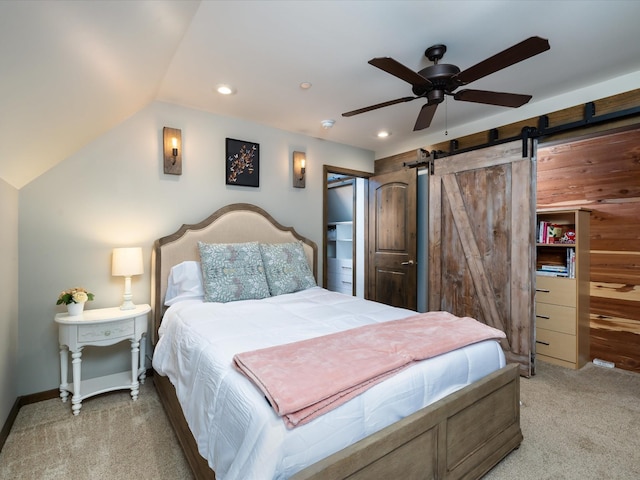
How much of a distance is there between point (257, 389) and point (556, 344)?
3314 mm

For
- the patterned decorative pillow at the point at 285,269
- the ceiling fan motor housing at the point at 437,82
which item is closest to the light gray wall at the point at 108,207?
the patterned decorative pillow at the point at 285,269

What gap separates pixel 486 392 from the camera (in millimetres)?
1601

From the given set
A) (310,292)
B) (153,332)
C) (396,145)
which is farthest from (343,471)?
(396,145)

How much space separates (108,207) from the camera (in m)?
2.70

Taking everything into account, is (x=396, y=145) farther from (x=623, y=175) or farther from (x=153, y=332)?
(x=153, y=332)

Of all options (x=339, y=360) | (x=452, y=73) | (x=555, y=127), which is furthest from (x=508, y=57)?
(x=339, y=360)

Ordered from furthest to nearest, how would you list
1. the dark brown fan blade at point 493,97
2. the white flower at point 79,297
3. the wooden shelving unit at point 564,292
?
the wooden shelving unit at point 564,292, the white flower at point 79,297, the dark brown fan blade at point 493,97

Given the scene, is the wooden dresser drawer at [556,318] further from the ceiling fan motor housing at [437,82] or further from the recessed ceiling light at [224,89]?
the recessed ceiling light at [224,89]

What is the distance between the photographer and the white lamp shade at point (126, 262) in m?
2.47

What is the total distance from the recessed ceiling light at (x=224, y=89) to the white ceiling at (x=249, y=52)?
0.22ft

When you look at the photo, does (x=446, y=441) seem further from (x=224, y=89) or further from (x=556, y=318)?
(x=224, y=89)

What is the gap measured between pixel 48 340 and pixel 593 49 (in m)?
4.52

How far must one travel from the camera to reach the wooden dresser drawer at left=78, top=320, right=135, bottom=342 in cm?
225

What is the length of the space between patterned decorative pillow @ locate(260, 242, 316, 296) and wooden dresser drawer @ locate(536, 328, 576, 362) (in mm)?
2440
